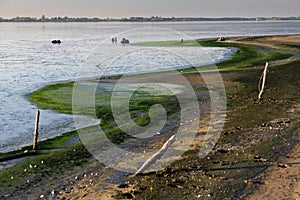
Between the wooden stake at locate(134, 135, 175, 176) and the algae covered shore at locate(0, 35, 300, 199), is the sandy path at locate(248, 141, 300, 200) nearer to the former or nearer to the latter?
the algae covered shore at locate(0, 35, 300, 199)

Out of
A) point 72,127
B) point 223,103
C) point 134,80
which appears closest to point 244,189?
point 72,127

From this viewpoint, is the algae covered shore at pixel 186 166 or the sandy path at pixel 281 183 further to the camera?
the algae covered shore at pixel 186 166

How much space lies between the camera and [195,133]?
57.8 ft

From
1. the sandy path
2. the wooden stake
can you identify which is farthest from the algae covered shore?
the wooden stake

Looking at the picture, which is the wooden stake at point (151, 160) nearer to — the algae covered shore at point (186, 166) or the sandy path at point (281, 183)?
the algae covered shore at point (186, 166)

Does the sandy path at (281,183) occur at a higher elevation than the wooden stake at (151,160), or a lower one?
higher

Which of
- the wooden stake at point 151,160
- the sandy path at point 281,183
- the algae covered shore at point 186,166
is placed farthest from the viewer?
the wooden stake at point 151,160

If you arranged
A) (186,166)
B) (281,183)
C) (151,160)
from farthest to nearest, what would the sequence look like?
(151,160) < (186,166) < (281,183)

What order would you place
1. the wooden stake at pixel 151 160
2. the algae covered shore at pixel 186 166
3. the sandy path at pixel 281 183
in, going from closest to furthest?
1. the sandy path at pixel 281 183
2. the algae covered shore at pixel 186 166
3. the wooden stake at pixel 151 160

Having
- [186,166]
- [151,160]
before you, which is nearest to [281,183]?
[186,166]

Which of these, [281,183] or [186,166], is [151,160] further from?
[281,183]

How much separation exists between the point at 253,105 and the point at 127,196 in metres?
13.7

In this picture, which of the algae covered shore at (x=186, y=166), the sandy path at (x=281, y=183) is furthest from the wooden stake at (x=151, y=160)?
the sandy path at (x=281, y=183)

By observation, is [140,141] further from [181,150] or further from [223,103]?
[223,103]
